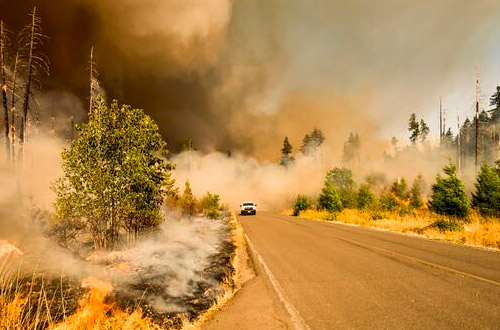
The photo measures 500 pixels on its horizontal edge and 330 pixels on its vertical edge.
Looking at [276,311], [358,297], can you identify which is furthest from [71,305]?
[358,297]

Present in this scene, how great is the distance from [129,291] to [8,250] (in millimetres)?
8317

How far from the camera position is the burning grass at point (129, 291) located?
6.35m

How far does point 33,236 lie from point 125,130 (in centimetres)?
734

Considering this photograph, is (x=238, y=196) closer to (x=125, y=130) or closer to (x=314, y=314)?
(x=125, y=130)

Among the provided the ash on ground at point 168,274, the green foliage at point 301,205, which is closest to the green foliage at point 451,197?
the ash on ground at point 168,274

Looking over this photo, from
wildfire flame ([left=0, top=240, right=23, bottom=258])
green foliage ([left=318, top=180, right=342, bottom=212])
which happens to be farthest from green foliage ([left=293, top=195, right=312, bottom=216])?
wildfire flame ([left=0, top=240, right=23, bottom=258])

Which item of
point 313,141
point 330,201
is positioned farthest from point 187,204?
point 313,141

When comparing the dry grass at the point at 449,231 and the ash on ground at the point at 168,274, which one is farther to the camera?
the dry grass at the point at 449,231

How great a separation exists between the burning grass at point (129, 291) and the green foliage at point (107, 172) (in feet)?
5.24

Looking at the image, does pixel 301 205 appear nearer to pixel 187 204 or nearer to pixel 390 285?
pixel 187 204

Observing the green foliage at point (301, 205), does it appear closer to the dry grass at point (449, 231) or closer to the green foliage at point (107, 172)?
the dry grass at point (449, 231)

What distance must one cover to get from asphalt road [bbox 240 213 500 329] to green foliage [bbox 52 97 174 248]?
5804 mm

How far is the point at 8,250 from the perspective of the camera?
15078 millimetres

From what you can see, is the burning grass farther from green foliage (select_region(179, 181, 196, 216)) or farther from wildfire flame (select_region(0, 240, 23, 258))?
green foliage (select_region(179, 181, 196, 216))
